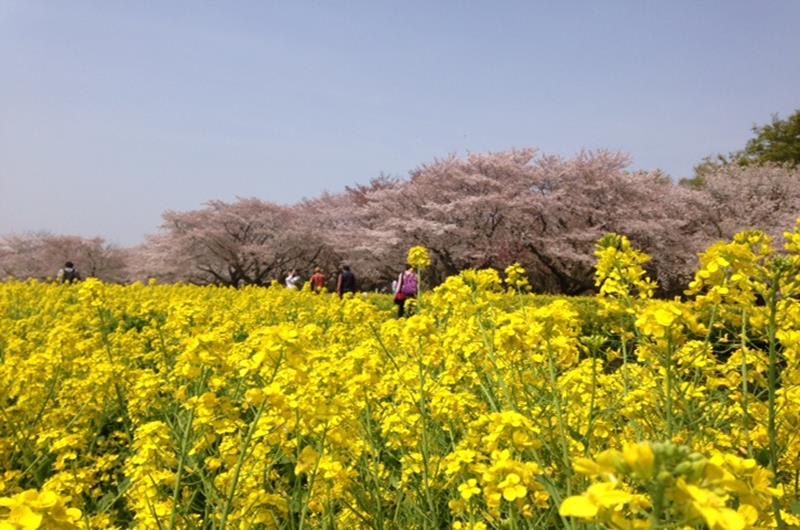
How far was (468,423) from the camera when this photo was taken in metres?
2.43

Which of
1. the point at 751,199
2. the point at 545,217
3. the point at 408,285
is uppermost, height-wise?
the point at 751,199

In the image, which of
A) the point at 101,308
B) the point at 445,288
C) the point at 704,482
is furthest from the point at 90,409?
the point at 704,482

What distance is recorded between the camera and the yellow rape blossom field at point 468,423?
1304 millimetres

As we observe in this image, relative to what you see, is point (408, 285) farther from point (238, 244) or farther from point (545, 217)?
point (238, 244)

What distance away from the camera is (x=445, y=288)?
3.17m

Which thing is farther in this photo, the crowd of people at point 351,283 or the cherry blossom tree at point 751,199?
the cherry blossom tree at point 751,199

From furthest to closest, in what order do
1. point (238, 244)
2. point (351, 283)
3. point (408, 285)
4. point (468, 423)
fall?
point (238, 244) → point (351, 283) → point (408, 285) → point (468, 423)

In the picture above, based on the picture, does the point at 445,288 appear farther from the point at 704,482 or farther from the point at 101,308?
the point at 704,482

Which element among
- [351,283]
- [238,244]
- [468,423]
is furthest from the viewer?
[238,244]

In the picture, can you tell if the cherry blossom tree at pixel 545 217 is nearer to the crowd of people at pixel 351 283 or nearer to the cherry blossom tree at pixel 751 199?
the cherry blossom tree at pixel 751 199

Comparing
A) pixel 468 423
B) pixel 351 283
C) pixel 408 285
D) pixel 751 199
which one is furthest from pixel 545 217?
pixel 468 423

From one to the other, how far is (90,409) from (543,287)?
68.8 ft

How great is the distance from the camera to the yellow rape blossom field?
130 cm

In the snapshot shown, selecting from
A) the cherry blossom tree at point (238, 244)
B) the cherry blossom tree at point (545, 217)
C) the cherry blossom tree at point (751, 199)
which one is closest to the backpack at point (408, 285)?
the cherry blossom tree at point (545, 217)
